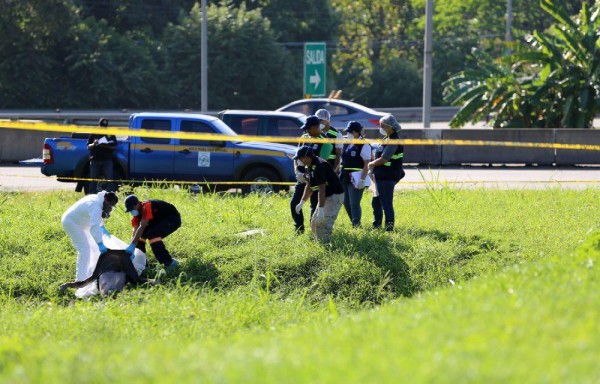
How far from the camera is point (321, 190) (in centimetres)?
1108

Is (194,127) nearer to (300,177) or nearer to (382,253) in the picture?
(300,177)

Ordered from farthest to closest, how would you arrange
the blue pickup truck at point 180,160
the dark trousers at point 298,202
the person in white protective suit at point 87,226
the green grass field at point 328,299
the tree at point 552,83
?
the tree at point 552,83 → the blue pickup truck at point 180,160 → the dark trousers at point 298,202 → the person in white protective suit at point 87,226 → the green grass field at point 328,299

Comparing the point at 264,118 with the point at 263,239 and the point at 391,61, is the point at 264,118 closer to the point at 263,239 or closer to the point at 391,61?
the point at 263,239

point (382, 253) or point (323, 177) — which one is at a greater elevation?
point (323, 177)

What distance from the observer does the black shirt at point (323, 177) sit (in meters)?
11.1

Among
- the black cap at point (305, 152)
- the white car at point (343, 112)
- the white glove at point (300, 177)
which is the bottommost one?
the white glove at point (300, 177)

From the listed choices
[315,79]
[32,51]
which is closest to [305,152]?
[315,79]

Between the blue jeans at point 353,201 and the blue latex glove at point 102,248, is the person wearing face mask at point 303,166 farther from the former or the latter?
the blue latex glove at point 102,248

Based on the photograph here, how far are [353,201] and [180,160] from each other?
17.5ft

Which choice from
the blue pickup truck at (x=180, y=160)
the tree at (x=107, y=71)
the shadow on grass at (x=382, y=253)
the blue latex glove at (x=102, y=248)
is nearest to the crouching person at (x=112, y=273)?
the blue latex glove at (x=102, y=248)

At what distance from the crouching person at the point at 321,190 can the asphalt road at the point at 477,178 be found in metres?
4.97

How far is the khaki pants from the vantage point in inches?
445

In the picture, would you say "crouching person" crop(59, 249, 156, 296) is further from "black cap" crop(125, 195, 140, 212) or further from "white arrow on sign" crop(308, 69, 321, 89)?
"white arrow on sign" crop(308, 69, 321, 89)

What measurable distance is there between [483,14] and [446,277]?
185ft
